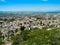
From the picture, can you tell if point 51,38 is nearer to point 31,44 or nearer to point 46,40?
point 46,40

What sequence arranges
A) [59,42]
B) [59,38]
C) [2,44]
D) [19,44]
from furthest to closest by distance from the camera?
[2,44]
[19,44]
[59,38]
[59,42]

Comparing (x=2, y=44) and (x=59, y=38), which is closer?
(x=59, y=38)

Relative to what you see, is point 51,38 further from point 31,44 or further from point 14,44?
point 14,44

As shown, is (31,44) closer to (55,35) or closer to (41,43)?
(41,43)

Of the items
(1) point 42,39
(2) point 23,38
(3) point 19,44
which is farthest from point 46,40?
(2) point 23,38

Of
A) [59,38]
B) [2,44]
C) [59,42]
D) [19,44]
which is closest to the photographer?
[59,42]

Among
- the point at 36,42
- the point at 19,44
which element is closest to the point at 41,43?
the point at 36,42

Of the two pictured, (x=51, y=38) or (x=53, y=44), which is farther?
(x=51, y=38)

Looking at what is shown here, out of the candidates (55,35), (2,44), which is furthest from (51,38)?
(2,44)

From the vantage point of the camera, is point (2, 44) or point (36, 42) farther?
point (2, 44)
